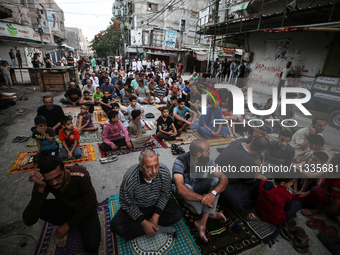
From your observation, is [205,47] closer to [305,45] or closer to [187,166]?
[305,45]

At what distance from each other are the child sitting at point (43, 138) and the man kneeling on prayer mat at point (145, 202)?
255 centimetres

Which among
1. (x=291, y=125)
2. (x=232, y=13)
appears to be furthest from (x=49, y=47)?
(x=291, y=125)

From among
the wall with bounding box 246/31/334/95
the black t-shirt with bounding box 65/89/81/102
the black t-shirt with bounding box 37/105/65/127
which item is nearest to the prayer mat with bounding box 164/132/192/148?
the black t-shirt with bounding box 37/105/65/127

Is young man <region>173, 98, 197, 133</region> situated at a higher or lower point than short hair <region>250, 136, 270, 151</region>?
lower

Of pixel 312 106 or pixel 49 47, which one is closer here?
pixel 312 106

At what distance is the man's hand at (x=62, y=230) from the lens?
2264 millimetres

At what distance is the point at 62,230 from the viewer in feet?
7.47

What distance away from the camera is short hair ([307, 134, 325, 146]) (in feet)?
12.9

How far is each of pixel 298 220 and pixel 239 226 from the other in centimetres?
108

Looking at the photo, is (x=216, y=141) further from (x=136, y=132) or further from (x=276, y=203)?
(x=276, y=203)

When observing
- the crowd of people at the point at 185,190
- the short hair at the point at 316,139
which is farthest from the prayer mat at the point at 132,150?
the short hair at the point at 316,139

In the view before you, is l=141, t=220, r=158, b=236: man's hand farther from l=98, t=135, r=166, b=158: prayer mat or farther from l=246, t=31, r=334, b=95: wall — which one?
l=246, t=31, r=334, b=95: wall

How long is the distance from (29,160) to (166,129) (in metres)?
3.64

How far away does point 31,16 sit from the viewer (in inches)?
864
